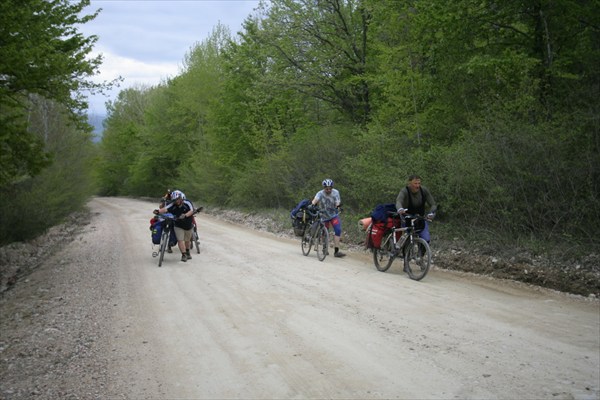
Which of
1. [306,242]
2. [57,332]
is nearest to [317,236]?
[306,242]

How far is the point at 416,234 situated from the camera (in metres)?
10.1

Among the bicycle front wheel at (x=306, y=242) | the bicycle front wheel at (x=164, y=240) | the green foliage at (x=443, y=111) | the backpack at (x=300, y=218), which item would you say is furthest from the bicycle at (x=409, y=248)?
the bicycle front wheel at (x=164, y=240)

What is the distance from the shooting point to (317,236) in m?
12.9

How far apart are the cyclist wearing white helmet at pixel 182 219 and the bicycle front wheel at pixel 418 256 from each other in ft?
19.3

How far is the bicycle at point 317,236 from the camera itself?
12523 mm

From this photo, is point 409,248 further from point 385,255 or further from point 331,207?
point 331,207

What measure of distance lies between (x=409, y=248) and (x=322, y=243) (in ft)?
10.0

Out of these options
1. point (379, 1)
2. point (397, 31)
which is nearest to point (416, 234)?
point (397, 31)

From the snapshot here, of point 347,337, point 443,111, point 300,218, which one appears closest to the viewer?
point 347,337

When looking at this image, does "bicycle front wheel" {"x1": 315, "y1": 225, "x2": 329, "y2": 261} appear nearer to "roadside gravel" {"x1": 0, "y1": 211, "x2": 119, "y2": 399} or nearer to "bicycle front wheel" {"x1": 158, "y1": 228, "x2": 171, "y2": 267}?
"bicycle front wheel" {"x1": 158, "y1": 228, "x2": 171, "y2": 267}

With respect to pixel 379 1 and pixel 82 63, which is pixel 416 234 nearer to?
pixel 82 63

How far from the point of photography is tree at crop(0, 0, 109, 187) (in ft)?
29.5

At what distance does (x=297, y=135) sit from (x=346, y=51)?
17.2 feet

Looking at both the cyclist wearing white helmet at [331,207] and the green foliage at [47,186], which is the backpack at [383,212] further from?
the green foliage at [47,186]
